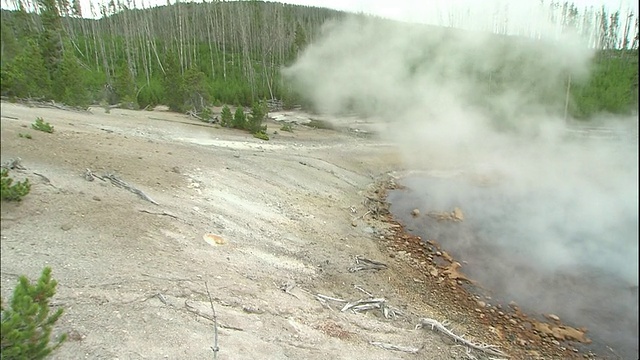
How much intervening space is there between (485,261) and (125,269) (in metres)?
8.41

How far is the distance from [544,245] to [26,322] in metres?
11.1

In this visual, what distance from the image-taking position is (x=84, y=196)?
5387mm

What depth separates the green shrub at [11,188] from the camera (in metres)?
2.81

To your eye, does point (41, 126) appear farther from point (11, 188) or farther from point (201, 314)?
point (201, 314)

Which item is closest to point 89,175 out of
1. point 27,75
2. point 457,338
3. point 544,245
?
point 27,75

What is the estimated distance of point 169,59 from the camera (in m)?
21.9

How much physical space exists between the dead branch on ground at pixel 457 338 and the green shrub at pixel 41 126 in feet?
19.5

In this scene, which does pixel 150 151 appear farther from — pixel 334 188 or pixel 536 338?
pixel 536 338

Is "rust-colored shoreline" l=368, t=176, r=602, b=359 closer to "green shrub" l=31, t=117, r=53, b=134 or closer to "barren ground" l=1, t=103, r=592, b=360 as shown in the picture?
"barren ground" l=1, t=103, r=592, b=360

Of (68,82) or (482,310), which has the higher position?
(68,82)

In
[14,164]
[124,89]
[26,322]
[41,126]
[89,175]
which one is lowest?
[26,322]

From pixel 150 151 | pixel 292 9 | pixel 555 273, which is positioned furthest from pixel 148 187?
pixel 292 9

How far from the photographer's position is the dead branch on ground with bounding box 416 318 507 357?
6711mm

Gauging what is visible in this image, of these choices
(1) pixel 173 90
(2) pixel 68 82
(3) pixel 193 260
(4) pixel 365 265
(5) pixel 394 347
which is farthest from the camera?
(1) pixel 173 90
